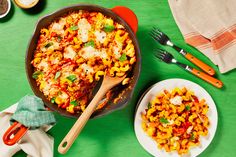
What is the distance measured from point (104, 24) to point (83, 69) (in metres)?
0.18

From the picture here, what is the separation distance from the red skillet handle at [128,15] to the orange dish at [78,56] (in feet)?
0.12

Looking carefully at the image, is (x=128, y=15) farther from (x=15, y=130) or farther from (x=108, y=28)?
(x=15, y=130)

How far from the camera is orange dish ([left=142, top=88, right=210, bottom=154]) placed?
1.66 m

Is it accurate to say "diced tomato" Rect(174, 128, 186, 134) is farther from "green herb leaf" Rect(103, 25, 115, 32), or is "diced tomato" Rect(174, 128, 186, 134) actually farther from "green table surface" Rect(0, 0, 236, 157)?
"green herb leaf" Rect(103, 25, 115, 32)

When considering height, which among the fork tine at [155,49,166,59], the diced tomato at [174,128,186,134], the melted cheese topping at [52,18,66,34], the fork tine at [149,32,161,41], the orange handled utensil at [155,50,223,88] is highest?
the melted cheese topping at [52,18,66,34]

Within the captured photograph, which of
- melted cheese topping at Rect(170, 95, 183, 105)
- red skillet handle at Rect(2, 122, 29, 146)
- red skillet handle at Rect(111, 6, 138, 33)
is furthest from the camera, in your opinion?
melted cheese topping at Rect(170, 95, 183, 105)

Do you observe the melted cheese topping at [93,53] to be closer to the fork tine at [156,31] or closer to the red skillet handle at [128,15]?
the red skillet handle at [128,15]

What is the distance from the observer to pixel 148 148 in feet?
5.55

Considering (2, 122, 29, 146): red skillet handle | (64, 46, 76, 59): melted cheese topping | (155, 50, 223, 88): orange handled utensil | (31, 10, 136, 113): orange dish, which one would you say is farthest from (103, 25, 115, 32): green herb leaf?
(2, 122, 29, 146): red skillet handle

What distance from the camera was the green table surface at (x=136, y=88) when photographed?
172cm

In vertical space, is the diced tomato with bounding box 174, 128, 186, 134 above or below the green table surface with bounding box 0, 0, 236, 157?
below

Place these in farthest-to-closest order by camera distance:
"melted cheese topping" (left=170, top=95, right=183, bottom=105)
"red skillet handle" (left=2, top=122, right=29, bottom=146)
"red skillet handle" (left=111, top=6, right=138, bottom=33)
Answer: "melted cheese topping" (left=170, top=95, right=183, bottom=105) < "red skillet handle" (left=111, top=6, right=138, bottom=33) < "red skillet handle" (left=2, top=122, right=29, bottom=146)

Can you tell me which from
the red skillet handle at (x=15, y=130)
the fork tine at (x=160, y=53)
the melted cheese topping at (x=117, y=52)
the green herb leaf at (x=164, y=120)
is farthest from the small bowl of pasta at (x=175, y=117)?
the red skillet handle at (x=15, y=130)

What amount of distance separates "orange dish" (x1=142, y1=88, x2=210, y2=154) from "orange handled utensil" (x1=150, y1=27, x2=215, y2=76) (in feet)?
0.38
